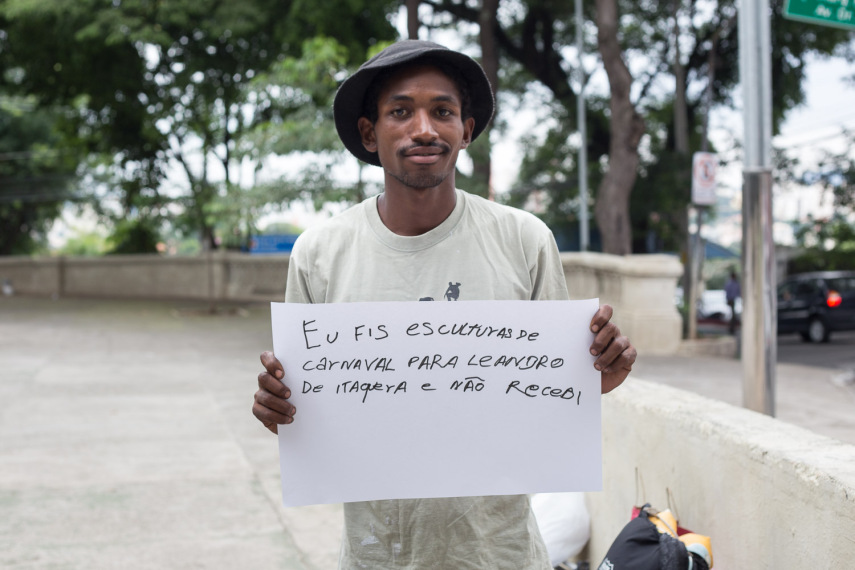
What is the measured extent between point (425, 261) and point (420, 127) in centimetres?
29

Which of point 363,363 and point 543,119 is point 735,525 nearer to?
point 363,363

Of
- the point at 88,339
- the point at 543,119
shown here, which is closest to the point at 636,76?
the point at 543,119

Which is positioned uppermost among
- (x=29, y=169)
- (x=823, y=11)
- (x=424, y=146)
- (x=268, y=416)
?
(x=29, y=169)

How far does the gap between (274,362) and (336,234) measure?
1.06 ft

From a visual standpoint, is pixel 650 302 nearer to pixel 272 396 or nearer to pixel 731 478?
pixel 731 478

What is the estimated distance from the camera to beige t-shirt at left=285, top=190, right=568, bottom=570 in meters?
2.00

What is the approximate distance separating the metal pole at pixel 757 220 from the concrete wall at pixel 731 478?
1396 mm

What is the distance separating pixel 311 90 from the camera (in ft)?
43.1

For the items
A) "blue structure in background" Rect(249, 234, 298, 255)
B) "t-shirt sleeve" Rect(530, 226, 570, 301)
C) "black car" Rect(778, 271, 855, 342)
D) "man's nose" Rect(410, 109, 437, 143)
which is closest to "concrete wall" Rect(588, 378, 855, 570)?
"t-shirt sleeve" Rect(530, 226, 570, 301)

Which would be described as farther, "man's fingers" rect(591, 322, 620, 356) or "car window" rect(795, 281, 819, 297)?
"car window" rect(795, 281, 819, 297)

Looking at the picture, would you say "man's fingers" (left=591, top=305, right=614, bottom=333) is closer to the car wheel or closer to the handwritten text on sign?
the handwritten text on sign

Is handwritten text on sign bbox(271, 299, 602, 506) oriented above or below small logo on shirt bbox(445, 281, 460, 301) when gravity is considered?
below

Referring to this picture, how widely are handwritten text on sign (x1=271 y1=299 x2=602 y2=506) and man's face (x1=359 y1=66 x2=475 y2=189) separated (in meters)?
0.28

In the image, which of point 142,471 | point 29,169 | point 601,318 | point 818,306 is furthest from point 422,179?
point 29,169
